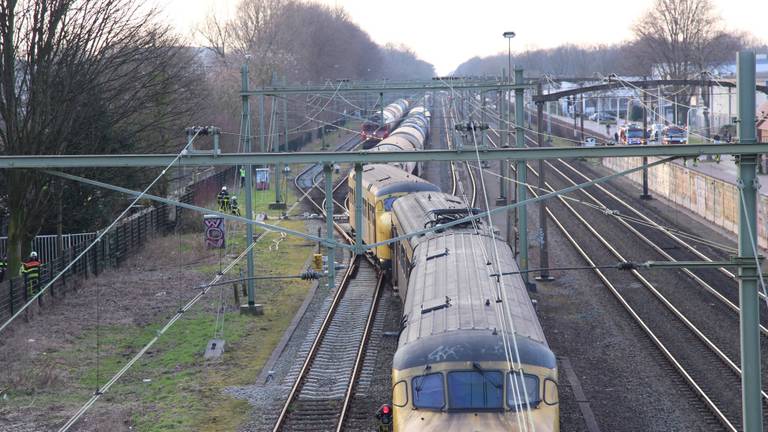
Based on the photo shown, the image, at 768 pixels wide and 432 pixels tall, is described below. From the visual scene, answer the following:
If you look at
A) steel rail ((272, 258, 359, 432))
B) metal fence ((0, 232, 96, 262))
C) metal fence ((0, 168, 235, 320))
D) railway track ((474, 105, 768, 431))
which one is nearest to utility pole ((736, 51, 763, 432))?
railway track ((474, 105, 768, 431))

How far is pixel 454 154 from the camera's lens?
14070 mm

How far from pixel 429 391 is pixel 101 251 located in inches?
842

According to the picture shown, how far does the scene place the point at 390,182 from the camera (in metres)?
27.6

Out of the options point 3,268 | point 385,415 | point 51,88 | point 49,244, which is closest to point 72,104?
point 51,88

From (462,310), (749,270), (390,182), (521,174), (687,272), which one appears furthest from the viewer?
(687,272)

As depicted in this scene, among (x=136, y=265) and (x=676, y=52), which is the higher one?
(x=676, y=52)

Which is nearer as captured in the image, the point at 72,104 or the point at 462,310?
the point at 462,310

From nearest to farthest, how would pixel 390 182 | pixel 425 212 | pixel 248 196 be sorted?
pixel 425 212 < pixel 248 196 < pixel 390 182

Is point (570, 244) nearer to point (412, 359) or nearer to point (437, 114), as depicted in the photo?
point (412, 359)

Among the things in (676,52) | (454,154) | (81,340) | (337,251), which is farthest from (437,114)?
(454,154)

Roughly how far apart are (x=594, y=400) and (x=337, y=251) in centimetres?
1816

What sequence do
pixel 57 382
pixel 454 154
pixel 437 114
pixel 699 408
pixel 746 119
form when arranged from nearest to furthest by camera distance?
pixel 746 119 → pixel 454 154 → pixel 699 408 → pixel 57 382 → pixel 437 114

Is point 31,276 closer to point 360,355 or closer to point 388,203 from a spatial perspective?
point 388,203

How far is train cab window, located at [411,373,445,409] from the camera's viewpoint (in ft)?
39.4
